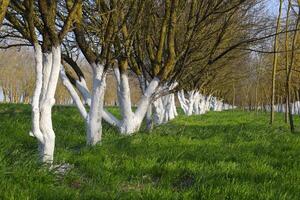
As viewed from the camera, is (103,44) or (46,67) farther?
(103,44)

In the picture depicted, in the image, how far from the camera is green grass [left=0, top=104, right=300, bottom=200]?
447 cm

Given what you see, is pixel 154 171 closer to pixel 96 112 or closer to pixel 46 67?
pixel 46 67

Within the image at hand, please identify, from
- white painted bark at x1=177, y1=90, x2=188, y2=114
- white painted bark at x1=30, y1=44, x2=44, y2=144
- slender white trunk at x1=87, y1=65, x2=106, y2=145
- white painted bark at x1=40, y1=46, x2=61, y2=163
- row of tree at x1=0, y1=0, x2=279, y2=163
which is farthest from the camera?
white painted bark at x1=177, y1=90, x2=188, y2=114

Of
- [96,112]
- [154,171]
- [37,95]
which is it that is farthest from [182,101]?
[37,95]

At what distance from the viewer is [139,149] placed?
26.1 feet

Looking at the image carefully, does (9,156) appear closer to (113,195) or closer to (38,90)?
(38,90)

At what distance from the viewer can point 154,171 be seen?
6.09m

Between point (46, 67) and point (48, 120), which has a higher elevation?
point (46, 67)

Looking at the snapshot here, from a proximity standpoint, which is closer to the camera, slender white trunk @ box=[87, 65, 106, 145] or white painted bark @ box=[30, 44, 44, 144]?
white painted bark @ box=[30, 44, 44, 144]

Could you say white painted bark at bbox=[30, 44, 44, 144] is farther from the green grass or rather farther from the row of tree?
the green grass

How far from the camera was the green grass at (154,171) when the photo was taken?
447 centimetres

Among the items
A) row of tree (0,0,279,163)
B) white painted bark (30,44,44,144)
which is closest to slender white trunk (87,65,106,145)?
row of tree (0,0,279,163)

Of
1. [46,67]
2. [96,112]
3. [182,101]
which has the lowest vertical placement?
[96,112]

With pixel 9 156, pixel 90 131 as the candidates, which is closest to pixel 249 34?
pixel 90 131
